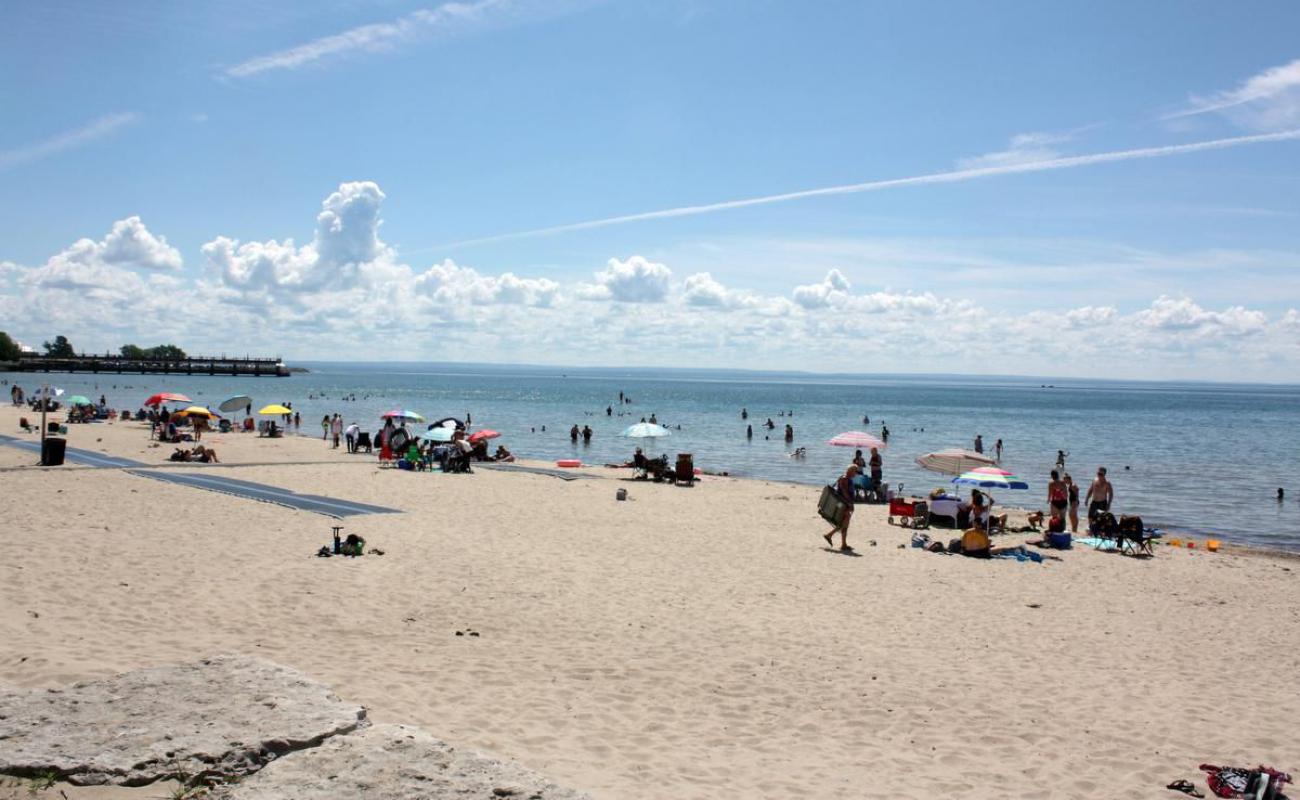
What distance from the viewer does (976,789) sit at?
20.7ft

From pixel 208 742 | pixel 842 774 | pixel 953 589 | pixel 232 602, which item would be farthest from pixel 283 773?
pixel 953 589

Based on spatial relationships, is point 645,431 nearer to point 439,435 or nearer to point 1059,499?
point 439,435

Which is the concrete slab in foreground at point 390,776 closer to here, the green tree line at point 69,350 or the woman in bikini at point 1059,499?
the woman in bikini at point 1059,499

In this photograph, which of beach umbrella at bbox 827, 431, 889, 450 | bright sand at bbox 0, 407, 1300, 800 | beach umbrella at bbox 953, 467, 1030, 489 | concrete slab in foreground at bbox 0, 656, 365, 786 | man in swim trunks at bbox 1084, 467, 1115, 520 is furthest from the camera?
beach umbrella at bbox 827, 431, 889, 450

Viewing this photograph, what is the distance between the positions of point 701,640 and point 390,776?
5007 millimetres

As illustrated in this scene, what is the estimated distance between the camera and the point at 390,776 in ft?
16.7

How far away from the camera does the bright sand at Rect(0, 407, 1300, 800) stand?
22.3ft

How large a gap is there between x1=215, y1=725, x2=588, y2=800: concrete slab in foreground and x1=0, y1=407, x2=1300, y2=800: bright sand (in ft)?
2.82

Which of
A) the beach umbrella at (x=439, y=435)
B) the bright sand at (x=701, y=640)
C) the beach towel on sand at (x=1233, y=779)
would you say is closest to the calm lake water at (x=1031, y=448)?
the bright sand at (x=701, y=640)

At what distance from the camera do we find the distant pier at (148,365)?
458 feet

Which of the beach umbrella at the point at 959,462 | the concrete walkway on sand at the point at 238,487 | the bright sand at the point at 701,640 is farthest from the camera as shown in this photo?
the beach umbrella at the point at 959,462

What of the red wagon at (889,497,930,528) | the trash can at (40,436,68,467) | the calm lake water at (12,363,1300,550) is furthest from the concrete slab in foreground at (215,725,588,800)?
the trash can at (40,436,68,467)

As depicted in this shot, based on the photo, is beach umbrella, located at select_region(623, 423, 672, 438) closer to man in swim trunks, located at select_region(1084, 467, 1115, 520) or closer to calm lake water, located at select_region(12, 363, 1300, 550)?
calm lake water, located at select_region(12, 363, 1300, 550)

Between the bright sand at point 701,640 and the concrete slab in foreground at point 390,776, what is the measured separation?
2.82ft
